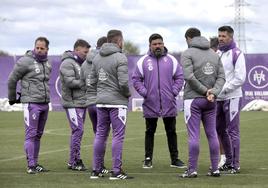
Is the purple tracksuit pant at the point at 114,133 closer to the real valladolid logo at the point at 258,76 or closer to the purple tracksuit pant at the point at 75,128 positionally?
the purple tracksuit pant at the point at 75,128

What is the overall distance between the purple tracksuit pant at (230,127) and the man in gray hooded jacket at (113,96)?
173 cm

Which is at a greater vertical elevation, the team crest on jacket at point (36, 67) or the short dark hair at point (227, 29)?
the short dark hair at point (227, 29)

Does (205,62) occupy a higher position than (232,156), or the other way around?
(205,62)

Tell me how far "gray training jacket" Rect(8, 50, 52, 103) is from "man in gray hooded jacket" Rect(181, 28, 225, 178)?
242 centimetres

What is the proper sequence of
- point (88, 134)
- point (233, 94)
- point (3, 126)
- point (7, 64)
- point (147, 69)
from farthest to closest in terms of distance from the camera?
point (7, 64)
point (3, 126)
point (88, 134)
point (147, 69)
point (233, 94)

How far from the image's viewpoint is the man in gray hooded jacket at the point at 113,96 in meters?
9.96

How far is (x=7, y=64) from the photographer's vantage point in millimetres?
32094

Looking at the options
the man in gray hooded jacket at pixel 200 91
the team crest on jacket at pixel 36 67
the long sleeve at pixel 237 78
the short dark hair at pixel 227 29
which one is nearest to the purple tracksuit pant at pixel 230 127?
the long sleeve at pixel 237 78

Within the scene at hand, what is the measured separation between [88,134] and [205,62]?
895cm

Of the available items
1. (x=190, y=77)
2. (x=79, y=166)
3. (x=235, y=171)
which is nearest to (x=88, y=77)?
(x=79, y=166)

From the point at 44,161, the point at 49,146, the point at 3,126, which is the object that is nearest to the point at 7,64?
the point at 3,126

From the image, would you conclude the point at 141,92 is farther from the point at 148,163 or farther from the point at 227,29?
the point at 227,29

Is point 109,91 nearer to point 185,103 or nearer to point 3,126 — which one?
point 185,103

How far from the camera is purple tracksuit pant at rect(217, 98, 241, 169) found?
35.2 feet
